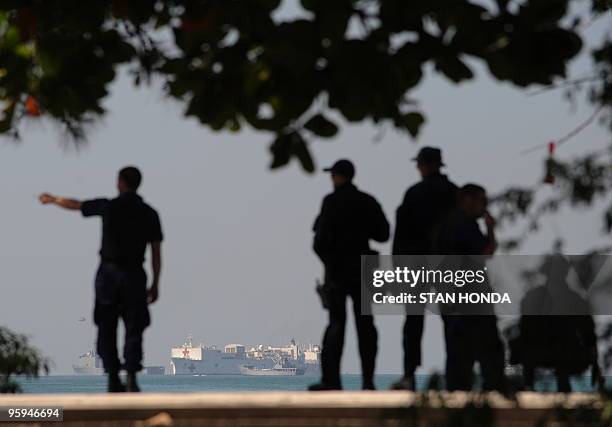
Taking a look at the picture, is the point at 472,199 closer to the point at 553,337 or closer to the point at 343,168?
the point at 343,168

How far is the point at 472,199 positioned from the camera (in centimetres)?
1184

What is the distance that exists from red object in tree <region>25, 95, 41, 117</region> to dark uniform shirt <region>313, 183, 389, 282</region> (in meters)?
3.46

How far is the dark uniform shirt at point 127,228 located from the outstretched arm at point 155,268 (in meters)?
0.09

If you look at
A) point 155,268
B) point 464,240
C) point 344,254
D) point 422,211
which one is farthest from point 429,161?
point 155,268

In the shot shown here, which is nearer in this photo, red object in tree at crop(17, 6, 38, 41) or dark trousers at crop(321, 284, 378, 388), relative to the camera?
red object in tree at crop(17, 6, 38, 41)

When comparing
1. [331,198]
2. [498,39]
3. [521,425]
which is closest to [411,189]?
[331,198]

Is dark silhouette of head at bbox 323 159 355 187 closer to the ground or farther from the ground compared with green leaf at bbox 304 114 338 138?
farther from the ground

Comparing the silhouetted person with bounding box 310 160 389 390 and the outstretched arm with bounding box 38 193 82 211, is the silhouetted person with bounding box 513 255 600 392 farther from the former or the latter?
the outstretched arm with bounding box 38 193 82 211

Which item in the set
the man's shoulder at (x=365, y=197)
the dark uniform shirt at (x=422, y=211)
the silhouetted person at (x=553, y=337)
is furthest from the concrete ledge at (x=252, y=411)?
the man's shoulder at (x=365, y=197)

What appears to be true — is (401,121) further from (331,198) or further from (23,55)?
(331,198)

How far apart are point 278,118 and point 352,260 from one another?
5106 millimetres

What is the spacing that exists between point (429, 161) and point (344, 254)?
3.47 ft

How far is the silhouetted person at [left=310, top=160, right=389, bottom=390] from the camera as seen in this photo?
12.5 metres

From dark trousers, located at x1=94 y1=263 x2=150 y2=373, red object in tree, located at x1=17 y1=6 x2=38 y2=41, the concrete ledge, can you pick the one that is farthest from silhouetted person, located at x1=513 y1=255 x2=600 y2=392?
dark trousers, located at x1=94 y1=263 x2=150 y2=373
